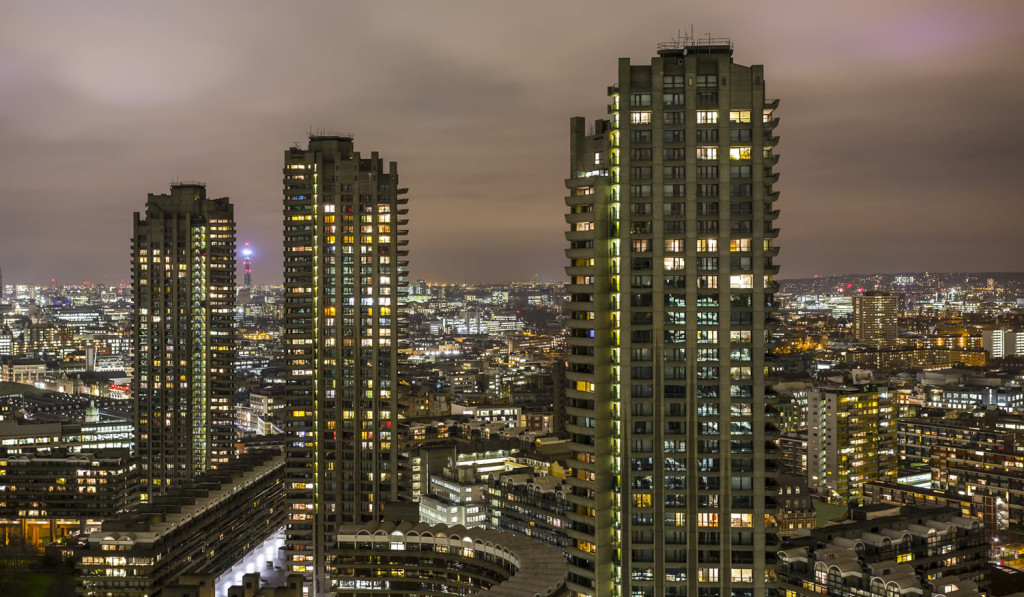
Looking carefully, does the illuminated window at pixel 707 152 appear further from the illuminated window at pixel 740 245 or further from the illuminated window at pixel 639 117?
the illuminated window at pixel 740 245

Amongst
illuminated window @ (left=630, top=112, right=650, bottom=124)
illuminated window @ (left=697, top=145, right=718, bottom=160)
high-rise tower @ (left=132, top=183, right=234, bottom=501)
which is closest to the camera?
illuminated window @ (left=697, top=145, right=718, bottom=160)

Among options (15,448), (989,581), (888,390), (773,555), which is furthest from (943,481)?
(15,448)

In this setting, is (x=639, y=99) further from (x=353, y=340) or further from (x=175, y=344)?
(x=175, y=344)

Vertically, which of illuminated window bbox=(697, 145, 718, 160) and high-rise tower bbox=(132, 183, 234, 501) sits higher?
illuminated window bbox=(697, 145, 718, 160)

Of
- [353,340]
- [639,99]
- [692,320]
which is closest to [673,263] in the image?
[692,320]

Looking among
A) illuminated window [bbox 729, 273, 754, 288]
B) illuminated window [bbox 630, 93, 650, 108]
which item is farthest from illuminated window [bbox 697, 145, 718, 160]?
illuminated window [bbox 729, 273, 754, 288]

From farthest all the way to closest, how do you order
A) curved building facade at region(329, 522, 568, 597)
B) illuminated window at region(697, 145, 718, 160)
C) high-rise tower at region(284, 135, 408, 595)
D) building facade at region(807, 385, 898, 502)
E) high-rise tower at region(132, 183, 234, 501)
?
building facade at region(807, 385, 898, 502) → high-rise tower at region(132, 183, 234, 501) → high-rise tower at region(284, 135, 408, 595) → curved building facade at region(329, 522, 568, 597) → illuminated window at region(697, 145, 718, 160)

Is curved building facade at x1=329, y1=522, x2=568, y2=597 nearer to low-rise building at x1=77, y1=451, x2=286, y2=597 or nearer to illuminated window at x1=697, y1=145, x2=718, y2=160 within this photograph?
low-rise building at x1=77, y1=451, x2=286, y2=597
